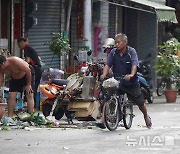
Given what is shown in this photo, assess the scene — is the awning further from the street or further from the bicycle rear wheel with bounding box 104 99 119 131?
the bicycle rear wheel with bounding box 104 99 119 131

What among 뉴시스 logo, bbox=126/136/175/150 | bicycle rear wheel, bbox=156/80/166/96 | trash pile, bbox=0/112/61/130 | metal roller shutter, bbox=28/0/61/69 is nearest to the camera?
뉴시스 logo, bbox=126/136/175/150

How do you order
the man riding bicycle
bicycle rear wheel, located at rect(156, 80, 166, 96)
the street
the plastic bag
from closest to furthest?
1. the street
2. the plastic bag
3. the man riding bicycle
4. bicycle rear wheel, located at rect(156, 80, 166, 96)

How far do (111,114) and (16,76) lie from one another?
2.30 m

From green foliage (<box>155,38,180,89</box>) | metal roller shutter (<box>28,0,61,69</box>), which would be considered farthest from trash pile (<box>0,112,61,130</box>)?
green foliage (<box>155,38,180,89</box>)

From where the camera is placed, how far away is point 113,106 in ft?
45.0

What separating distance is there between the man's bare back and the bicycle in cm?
178

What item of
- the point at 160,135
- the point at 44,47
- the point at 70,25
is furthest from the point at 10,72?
the point at 70,25

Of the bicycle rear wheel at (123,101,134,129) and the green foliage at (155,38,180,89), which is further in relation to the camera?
the green foliage at (155,38,180,89)

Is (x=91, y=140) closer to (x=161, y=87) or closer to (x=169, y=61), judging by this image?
(x=169, y=61)

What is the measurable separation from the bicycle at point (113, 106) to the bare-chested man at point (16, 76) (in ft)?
5.69

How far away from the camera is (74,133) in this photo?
12984mm

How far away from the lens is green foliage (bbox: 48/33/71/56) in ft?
A: 65.2

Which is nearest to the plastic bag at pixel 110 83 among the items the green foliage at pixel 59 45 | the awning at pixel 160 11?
the green foliage at pixel 59 45

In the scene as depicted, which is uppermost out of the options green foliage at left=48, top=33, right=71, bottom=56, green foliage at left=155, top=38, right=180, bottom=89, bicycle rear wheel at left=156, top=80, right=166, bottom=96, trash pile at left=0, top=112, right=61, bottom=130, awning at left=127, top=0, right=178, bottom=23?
awning at left=127, top=0, right=178, bottom=23
